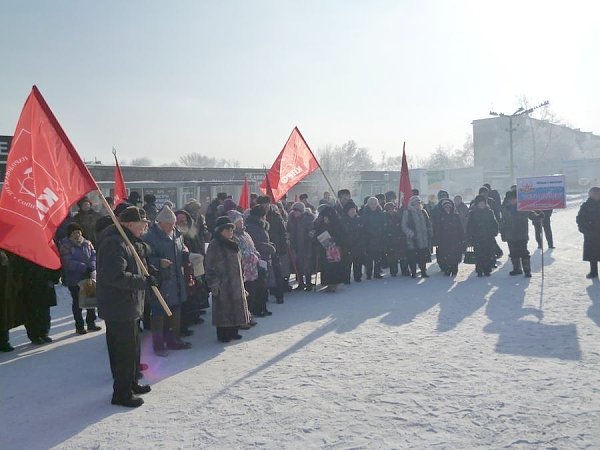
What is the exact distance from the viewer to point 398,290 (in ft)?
30.0

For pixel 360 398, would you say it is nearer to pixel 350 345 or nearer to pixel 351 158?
pixel 350 345

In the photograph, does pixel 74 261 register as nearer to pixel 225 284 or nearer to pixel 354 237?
pixel 225 284

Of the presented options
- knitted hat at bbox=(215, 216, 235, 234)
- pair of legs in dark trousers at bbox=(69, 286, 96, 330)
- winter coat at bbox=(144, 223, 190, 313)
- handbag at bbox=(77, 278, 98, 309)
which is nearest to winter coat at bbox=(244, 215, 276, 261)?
knitted hat at bbox=(215, 216, 235, 234)

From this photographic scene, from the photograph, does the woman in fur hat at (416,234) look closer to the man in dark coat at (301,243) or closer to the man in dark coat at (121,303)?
the man in dark coat at (301,243)

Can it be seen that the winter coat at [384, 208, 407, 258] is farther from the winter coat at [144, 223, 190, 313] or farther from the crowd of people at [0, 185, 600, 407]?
the winter coat at [144, 223, 190, 313]

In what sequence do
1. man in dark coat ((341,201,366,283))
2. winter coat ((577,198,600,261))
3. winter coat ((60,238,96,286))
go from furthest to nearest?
man in dark coat ((341,201,366,283)) < winter coat ((577,198,600,261)) < winter coat ((60,238,96,286))

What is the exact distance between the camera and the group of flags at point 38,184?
4168 millimetres

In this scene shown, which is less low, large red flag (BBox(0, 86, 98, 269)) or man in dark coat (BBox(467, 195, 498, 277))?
large red flag (BBox(0, 86, 98, 269))

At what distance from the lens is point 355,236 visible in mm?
10234

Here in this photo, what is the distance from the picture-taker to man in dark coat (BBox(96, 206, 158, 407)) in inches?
163

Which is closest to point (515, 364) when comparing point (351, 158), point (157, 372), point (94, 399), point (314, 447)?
point (314, 447)

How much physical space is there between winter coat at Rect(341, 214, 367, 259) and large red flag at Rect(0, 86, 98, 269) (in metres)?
6.36

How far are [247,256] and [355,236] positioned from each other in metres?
3.65

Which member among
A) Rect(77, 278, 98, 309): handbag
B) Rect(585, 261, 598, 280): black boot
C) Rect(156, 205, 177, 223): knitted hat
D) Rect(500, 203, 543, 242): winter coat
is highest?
Rect(156, 205, 177, 223): knitted hat
